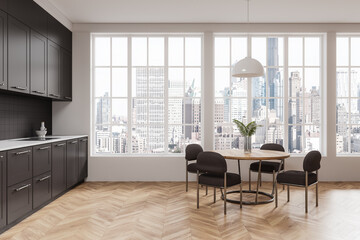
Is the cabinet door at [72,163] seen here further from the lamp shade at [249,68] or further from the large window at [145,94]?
the lamp shade at [249,68]

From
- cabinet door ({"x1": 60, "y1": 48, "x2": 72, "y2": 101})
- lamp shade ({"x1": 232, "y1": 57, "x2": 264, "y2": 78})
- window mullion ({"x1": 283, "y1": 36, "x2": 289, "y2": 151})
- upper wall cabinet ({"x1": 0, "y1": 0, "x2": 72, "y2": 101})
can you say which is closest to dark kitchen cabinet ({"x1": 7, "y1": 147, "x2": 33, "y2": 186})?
upper wall cabinet ({"x1": 0, "y1": 0, "x2": 72, "y2": 101})

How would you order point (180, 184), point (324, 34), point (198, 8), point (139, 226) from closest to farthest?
1. point (139, 226)
2. point (198, 8)
3. point (180, 184)
4. point (324, 34)

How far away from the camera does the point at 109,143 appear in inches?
233

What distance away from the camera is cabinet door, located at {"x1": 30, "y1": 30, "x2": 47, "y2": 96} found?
13.8ft

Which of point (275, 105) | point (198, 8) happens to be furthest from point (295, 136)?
point (198, 8)

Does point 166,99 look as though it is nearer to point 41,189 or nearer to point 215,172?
point 215,172

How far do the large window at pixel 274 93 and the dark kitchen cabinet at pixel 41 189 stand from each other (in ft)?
10.8

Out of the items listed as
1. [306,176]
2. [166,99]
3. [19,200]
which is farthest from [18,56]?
[306,176]

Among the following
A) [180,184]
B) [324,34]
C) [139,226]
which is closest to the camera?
[139,226]

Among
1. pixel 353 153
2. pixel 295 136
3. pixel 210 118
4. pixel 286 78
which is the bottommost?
pixel 353 153

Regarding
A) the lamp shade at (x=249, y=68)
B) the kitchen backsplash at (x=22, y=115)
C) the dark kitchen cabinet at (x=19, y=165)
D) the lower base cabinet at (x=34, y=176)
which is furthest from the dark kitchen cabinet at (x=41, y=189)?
the lamp shade at (x=249, y=68)

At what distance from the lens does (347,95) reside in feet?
19.5

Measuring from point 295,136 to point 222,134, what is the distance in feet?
5.09

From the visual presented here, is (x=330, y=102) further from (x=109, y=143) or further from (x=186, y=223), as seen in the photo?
(x=109, y=143)
